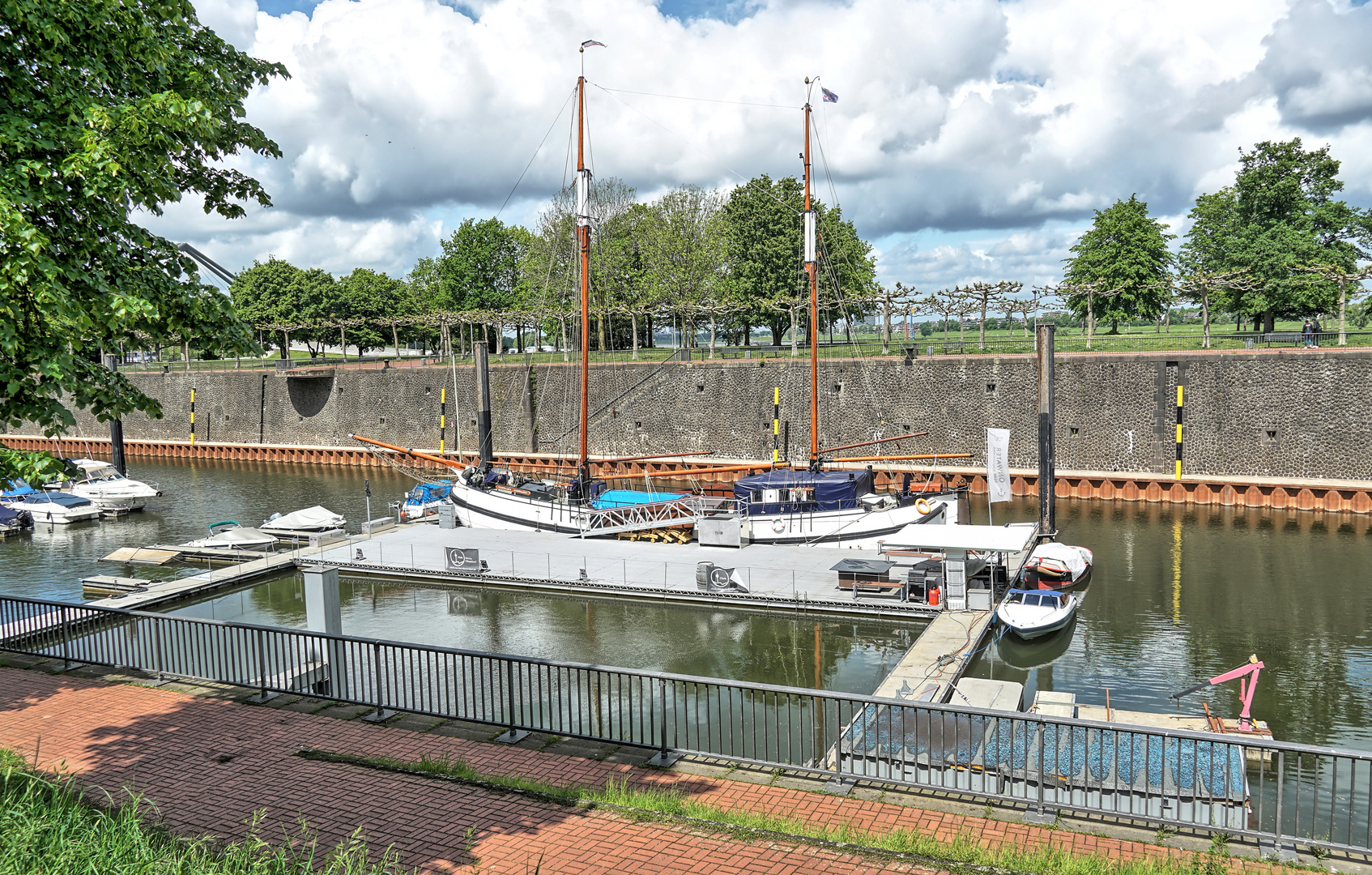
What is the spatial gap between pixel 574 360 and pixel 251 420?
2496cm

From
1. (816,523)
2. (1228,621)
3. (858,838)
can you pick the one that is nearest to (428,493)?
(816,523)

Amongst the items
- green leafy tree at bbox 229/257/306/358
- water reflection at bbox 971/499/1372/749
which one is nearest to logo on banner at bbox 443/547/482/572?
water reflection at bbox 971/499/1372/749

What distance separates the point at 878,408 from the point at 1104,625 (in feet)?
80.1

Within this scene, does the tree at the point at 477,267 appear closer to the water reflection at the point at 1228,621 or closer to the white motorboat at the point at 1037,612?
the water reflection at the point at 1228,621

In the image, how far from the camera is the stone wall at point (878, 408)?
35.5 metres

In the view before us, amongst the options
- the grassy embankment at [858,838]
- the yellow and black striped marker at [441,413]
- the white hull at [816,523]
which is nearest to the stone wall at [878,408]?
the yellow and black striped marker at [441,413]

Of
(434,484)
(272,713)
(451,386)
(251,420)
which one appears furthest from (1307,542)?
(251,420)

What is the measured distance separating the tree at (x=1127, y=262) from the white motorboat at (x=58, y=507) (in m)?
53.0

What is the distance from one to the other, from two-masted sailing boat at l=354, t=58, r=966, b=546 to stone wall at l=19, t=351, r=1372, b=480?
10436 mm

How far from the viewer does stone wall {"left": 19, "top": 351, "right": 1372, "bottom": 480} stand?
35.5m

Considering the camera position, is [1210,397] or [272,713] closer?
[272,713]

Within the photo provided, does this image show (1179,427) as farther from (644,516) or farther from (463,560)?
(463,560)

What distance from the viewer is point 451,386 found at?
181 feet

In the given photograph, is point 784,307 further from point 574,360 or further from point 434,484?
point 434,484
